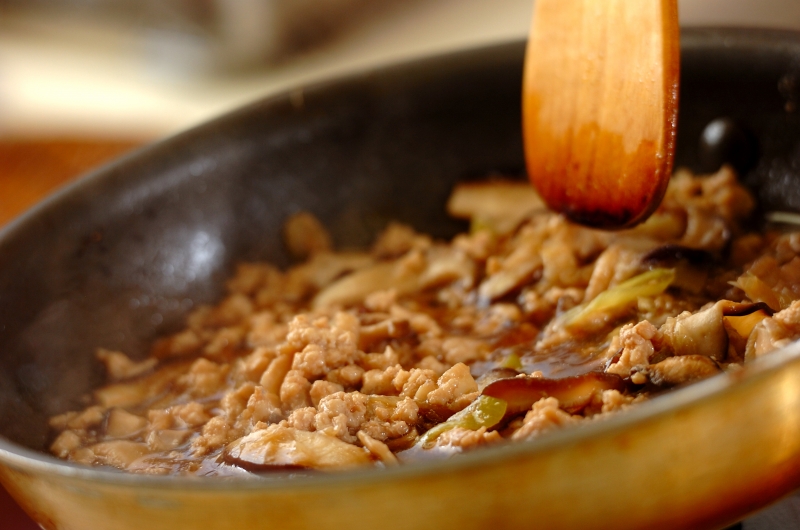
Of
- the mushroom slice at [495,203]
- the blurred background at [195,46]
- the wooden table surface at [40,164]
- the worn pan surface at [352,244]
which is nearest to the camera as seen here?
the worn pan surface at [352,244]

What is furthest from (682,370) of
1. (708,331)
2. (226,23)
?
(226,23)

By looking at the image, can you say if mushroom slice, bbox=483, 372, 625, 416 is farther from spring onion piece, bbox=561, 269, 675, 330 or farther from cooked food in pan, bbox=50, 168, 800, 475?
spring onion piece, bbox=561, 269, 675, 330

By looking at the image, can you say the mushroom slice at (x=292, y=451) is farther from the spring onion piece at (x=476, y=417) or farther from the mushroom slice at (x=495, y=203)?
the mushroom slice at (x=495, y=203)

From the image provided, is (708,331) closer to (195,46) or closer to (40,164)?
(40,164)

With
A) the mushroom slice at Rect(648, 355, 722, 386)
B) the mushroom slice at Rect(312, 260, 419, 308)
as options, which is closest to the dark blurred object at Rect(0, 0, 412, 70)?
the mushroom slice at Rect(312, 260, 419, 308)

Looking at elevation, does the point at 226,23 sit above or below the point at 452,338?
above

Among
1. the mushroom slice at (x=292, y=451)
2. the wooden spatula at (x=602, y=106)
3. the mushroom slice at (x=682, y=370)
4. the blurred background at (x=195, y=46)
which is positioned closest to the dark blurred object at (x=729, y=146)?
the wooden spatula at (x=602, y=106)

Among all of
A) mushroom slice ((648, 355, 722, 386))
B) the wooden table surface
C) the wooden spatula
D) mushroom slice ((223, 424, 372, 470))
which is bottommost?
mushroom slice ((648, 355, 722, 386))
